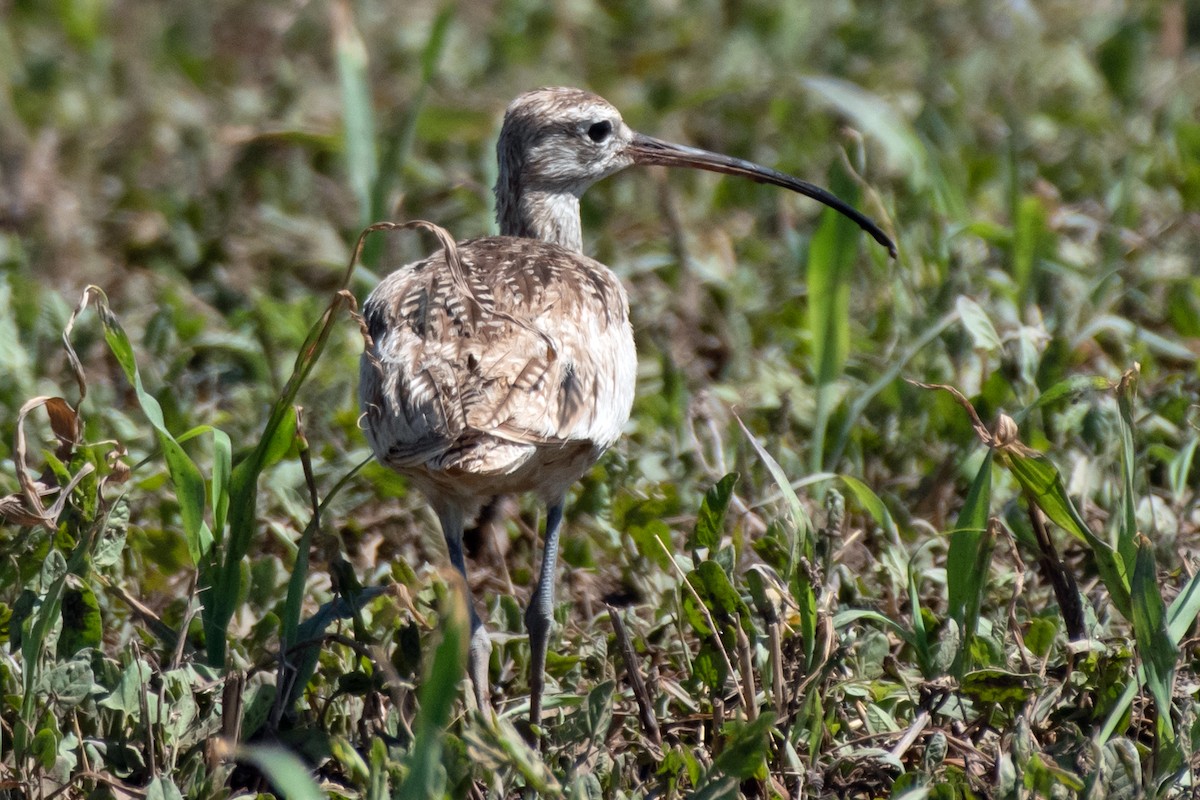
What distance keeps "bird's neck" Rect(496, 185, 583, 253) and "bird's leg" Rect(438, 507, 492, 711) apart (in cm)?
139

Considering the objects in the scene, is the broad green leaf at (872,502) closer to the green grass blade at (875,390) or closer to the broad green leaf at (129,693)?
the green grass blade at (875,390)

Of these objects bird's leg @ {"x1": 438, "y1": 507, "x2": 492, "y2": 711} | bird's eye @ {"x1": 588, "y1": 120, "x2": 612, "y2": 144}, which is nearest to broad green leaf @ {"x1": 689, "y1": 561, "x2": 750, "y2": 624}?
bird's leg @ {"x1": 438, "y1": 507, "x2": 492, "y2": 711}

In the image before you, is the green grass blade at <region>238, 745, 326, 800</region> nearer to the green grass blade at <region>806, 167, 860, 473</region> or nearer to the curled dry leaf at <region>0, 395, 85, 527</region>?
the curled dry leaf at <region>0, 395, 85, 527</region>

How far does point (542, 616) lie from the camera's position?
158 inches

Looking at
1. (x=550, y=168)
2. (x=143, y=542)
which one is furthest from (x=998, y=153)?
(x=143, y=542)

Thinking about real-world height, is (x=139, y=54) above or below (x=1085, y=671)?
above

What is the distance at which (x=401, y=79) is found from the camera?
333 inches

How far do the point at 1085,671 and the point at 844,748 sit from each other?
0.59m

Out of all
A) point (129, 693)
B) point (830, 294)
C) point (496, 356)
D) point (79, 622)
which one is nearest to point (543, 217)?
point (830, 294)

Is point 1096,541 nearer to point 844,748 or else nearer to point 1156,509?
point 844,748

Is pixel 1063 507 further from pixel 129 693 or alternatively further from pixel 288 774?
pixel 129 693

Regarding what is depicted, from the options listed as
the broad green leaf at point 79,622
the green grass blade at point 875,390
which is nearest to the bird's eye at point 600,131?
the green grass blade at point 875,390

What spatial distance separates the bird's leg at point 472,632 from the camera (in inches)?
152

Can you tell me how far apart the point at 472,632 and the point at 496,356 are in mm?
682
